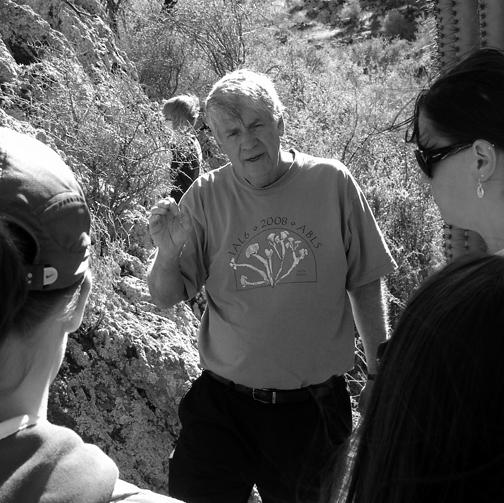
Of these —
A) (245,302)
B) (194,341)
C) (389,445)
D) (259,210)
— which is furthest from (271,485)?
(389,445)

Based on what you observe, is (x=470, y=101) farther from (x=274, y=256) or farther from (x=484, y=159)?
(x=274, y=256)

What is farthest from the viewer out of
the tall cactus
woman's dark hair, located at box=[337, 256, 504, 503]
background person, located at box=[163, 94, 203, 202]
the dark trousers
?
background person, located at box=[163, 94, 203, 202]

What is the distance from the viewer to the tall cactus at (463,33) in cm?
292

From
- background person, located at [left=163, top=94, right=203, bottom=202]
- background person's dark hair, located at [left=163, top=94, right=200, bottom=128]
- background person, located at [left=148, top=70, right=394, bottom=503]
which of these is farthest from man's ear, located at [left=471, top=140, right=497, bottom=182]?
background person's dark hair, located at [left=163, top=94, right=200, bottom=128]

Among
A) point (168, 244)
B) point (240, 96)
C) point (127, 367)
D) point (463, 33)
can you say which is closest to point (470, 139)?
point (240, 96)

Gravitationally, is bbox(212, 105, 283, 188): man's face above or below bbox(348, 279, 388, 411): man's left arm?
above

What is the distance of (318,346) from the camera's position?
2518mm

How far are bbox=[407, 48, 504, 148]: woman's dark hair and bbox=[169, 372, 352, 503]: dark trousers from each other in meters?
0.93

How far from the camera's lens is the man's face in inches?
103

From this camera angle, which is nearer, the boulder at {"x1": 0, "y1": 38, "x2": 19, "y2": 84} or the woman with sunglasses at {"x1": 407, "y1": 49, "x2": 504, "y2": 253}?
the woman with sunglasses at {"x1": 407, "y1": 49, "x2": 504, "y2": 253}

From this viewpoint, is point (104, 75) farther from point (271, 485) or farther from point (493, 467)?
point (493, 467)

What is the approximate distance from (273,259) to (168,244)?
33 cm

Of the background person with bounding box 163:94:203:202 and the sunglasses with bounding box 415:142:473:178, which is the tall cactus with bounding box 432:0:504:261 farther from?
the background person with bounding box 163:94:203:202

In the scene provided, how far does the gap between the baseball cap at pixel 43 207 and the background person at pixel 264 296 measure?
4.44 feet
